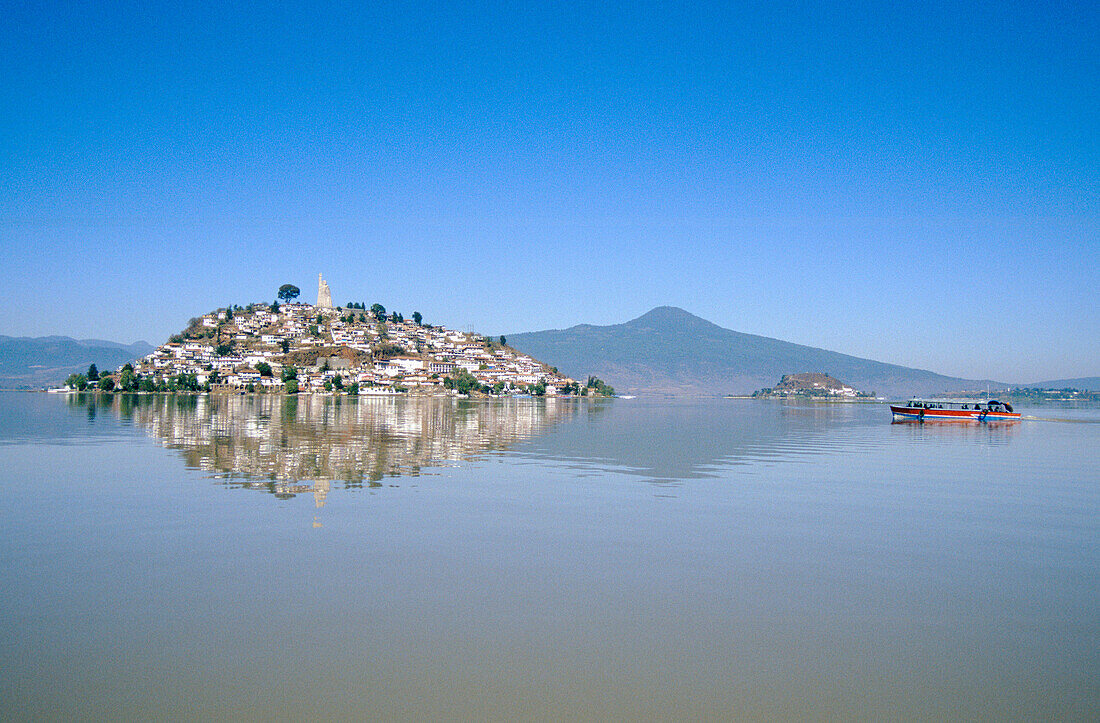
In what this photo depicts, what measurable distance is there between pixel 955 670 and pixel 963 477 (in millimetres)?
20605

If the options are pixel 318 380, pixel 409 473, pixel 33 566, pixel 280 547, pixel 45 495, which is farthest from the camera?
pixel 318 380

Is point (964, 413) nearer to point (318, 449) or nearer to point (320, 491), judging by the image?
point (318, 449)

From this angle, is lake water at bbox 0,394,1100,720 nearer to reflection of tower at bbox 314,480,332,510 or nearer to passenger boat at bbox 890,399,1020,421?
reflection of tower at bbox 314,480,332,510

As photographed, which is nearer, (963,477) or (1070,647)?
(1070,647)

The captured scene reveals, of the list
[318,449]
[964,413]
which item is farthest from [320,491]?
[964,413]

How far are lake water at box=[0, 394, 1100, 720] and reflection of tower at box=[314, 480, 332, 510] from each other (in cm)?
14

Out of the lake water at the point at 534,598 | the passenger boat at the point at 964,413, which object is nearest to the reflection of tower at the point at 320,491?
the lake water at the point at 534,598

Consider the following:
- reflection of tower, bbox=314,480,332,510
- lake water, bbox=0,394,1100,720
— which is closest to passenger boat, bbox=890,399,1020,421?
lake water, bbox=0,394,1100,720

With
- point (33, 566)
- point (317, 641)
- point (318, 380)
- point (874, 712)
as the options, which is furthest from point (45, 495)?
point (318, 380)

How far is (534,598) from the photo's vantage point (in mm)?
9656

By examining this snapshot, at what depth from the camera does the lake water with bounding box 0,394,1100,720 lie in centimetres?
690

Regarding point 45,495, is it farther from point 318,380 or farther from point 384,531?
point 318,380

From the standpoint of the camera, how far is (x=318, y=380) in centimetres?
A: 16925

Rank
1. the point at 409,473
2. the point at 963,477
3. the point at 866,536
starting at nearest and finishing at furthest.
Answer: the point at 866,536, the point at 409,473, the point at 963,477
